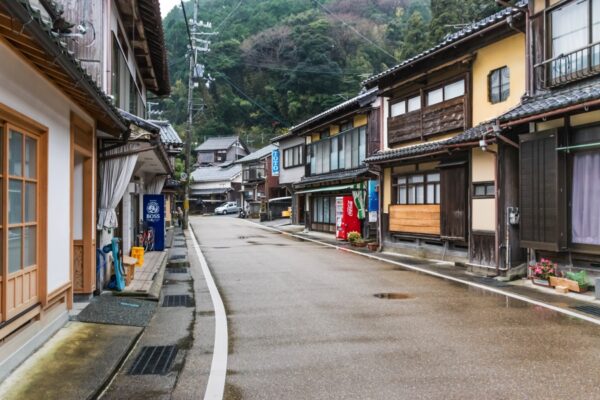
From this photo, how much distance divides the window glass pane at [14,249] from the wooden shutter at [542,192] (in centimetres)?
1035

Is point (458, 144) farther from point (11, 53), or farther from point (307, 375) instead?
point (11, 53)

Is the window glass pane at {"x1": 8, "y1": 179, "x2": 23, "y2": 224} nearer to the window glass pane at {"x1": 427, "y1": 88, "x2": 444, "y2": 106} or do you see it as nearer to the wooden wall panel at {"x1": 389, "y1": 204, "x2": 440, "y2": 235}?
the wooden wall panel at {"x1": 389, "y1": 204, "x2": 440, "y2": 235}

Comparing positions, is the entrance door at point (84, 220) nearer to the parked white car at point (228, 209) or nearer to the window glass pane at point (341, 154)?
the window glass pane at point (341, 154)

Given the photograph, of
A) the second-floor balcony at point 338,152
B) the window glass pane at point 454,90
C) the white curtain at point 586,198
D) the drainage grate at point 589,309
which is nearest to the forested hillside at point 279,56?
the second-floor balcony at point 338,152

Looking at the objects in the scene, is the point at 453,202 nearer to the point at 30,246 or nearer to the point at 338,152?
the point at 30,246

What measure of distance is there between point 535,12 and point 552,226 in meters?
5.48

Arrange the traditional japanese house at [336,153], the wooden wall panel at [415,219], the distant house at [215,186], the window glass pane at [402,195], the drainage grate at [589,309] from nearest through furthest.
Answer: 1. the drainage grate at [589,309]
2. the wooden wall panel at [415,219]
3. the window glass pane at [402,195]
4. the traditional japanese house at [336,153]
5. the distant house at [215,186]

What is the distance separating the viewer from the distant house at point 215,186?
228ft

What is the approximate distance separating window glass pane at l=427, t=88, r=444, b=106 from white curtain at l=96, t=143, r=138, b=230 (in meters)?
11.0

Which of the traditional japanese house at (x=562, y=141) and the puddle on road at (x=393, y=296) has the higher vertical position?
the traditional japanese house at (x=562, y=141)

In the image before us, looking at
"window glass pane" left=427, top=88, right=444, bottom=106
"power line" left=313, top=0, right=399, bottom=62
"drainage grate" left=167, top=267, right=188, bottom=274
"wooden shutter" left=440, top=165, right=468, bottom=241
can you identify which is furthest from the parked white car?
"wooden shutter" left=440, top=165, right=468, bottom=241

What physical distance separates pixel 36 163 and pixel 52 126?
679mm

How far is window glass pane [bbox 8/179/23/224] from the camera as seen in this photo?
553 cm

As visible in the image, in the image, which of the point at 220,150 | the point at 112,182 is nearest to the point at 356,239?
the point at 112,182
